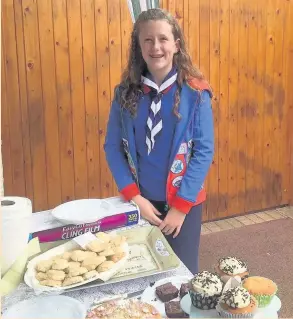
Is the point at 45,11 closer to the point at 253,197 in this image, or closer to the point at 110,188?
the point at 110,188

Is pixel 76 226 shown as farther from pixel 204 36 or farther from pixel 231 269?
pixel 204 36

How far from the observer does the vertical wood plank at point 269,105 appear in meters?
4.11

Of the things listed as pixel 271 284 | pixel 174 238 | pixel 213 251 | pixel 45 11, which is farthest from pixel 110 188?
pixel 271 284

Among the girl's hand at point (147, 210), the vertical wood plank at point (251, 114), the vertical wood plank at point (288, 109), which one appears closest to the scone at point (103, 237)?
the girl's hand at point (147, 210)

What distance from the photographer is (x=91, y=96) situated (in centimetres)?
358

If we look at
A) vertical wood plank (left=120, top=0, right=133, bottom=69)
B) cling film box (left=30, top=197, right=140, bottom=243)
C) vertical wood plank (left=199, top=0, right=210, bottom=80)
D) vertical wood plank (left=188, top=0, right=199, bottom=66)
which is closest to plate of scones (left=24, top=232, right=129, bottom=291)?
cling film box (left=30, top=197, right=140, bottom=243)

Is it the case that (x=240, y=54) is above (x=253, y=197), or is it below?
above

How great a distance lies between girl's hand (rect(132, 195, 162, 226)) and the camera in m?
1.93

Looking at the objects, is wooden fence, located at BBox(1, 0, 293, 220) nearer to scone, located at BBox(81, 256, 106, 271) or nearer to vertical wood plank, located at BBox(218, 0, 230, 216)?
vertical wood plank, located at BBox(218, 0, 230, 216)

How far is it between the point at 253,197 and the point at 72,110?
190 cm

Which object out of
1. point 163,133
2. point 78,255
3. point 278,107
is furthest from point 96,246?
point 278,107

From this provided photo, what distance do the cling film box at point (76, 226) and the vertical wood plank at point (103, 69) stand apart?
1825 millimetres

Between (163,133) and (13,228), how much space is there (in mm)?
804

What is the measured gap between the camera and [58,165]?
3.60m
